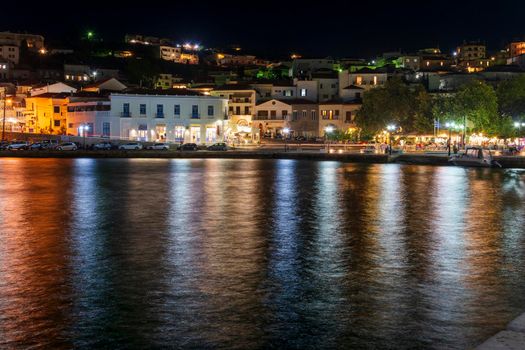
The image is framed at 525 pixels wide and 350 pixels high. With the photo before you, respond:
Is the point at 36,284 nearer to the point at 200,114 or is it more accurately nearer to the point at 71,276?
the point at 71,276

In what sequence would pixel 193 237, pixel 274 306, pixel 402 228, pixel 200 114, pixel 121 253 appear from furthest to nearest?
1. pixel 200 114
2. pixel 402 228
3. pixel 193 237
4. pixel 121 253
5. pixel 274 306

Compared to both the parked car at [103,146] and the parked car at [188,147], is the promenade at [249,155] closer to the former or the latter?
the parked car at [103,146]

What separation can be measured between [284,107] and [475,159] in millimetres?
34805

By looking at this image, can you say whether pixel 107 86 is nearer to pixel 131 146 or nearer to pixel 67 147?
pixel 67 147

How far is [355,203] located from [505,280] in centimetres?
1211

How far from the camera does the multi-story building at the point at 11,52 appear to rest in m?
120

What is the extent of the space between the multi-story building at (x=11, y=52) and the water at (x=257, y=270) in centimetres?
10559

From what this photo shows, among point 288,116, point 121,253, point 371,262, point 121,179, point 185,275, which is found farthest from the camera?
point 288,116

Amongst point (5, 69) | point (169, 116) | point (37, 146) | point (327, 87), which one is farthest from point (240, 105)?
point (5, 69)

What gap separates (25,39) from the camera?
136500 millimetres

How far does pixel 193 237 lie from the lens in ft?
52.1

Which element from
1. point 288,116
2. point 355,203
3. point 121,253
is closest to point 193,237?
point 121,253

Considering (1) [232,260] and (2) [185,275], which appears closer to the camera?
(2) [185,275]

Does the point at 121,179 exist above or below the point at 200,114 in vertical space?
below
